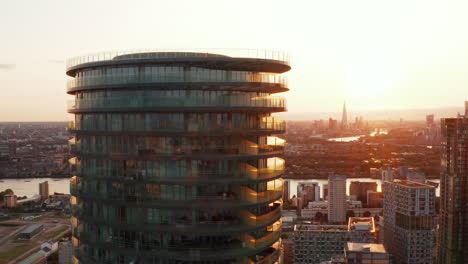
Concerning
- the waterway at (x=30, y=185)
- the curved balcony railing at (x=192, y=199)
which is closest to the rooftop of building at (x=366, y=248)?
the curved balcony railing at (x=192, y=199)

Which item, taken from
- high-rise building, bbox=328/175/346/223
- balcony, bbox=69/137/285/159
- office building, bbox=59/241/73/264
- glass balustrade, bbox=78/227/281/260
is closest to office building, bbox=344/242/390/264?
glass balustrade, bbox=78/227/281/260

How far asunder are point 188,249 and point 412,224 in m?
68.0

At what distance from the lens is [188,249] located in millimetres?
23391

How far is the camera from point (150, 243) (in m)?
23.9

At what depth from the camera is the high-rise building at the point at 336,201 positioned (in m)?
112

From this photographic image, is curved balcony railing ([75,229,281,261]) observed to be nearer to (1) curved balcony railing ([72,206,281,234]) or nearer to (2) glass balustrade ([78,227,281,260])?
(2) glass balustrade ([78,227,281,260])

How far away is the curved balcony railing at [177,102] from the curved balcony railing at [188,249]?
665cm

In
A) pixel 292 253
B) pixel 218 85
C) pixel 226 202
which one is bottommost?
pixel 292 253

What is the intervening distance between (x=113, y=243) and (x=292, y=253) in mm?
62645

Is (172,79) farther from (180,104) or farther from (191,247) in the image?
(191,247)

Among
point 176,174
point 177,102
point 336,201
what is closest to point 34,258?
point 336,201

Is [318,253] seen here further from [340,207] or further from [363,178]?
[363,178]

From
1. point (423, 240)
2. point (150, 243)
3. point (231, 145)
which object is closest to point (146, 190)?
point (150, 243)

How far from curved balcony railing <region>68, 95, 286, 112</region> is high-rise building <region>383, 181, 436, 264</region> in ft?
215
